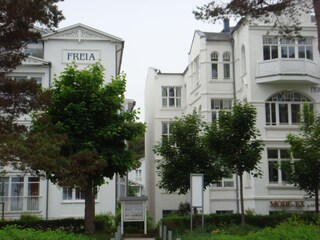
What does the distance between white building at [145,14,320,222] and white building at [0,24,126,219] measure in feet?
21.6

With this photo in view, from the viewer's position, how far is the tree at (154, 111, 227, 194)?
2669 cm

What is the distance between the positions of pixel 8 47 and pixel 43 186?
58.8 feet

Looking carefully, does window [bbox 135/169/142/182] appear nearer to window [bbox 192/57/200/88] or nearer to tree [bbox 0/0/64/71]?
window [bbox 192/57/200/88]

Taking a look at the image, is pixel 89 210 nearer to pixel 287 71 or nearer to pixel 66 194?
pixel 66 194

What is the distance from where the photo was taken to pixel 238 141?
78.2 ft

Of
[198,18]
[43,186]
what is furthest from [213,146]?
[43,186]

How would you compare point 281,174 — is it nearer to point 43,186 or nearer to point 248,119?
point 248,119

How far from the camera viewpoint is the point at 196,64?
3866cm

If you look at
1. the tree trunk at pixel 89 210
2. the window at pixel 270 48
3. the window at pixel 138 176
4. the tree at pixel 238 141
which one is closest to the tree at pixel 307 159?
the tree at pixel 238 141

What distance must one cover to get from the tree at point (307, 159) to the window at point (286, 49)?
20.2 feet

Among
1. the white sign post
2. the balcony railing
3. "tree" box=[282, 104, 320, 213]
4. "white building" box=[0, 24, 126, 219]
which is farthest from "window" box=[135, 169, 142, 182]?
the white sign post

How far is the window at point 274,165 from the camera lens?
3194cm

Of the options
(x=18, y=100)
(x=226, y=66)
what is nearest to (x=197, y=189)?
(x=18, y=100)

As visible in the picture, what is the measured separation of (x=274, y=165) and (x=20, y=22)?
1933 centimetres
